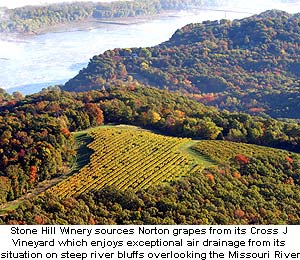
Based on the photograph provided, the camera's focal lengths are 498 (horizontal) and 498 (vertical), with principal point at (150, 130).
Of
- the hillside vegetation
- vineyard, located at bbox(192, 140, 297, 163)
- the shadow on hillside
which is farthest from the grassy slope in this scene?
the hillside vegetation

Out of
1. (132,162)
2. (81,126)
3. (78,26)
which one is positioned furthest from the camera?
(78,26)

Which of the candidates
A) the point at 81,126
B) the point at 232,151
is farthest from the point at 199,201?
the point at 81,126

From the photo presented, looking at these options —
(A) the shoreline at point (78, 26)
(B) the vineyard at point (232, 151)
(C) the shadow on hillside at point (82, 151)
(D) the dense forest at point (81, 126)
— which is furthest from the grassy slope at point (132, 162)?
(A) the shoreline at point (78, 26)

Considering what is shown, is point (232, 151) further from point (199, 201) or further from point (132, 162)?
point (199, 201)

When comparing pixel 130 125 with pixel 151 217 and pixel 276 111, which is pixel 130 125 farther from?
pixel 276 111

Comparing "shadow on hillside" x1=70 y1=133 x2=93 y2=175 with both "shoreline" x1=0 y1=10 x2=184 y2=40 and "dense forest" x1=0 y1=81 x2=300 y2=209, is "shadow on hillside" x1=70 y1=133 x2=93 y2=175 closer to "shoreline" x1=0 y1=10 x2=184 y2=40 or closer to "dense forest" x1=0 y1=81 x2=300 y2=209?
"dense forest" x1=0 y1=81 x2=300 y2=209

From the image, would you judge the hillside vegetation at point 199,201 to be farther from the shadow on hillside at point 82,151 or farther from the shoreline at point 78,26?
the shoreline at point 78,26

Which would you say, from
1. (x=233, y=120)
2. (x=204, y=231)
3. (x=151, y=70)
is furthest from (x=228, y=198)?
(x=151, y=70)
